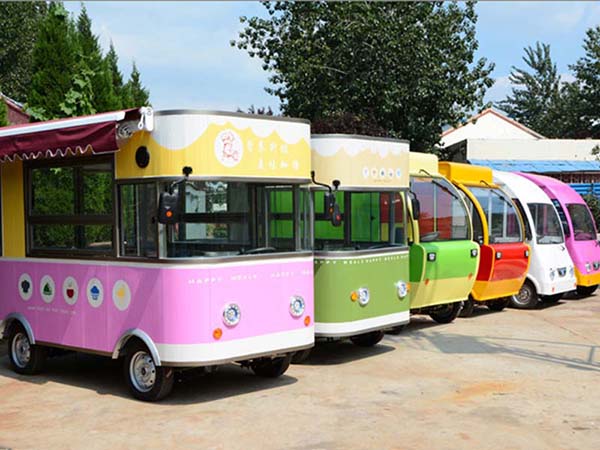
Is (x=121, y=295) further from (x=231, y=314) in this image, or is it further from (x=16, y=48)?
(x=16, y=48)

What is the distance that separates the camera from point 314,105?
26.8 metres

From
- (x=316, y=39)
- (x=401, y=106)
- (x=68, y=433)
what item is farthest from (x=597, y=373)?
(x=316, y=39)

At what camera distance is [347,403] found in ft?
25.8

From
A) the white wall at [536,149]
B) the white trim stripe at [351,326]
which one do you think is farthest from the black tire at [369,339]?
the white wall at [536,149]

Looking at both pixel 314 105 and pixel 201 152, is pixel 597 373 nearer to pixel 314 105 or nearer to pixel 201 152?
pixel 201 152

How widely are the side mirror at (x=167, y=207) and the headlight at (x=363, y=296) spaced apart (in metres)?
2.99

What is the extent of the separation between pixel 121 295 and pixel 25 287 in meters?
1.78

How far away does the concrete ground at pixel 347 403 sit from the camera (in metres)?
6.68

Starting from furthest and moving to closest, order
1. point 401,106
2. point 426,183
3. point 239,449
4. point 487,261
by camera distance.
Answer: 1. point 401,106
2. point 487,261
3. point 426,183
4. point 239,449

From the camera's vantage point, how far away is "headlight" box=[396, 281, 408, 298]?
33.3 ft

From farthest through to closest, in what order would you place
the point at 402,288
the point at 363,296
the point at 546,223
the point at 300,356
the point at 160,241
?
the point at 546,223, the point at 402,288, the point at 300,356, the point at 363,296, the point at 160,241

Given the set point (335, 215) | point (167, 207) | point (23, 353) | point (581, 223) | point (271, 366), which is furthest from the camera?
point (581, 223)

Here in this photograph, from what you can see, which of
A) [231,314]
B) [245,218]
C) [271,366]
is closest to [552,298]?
[271,366]

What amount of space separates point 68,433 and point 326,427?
2165 millimetres
